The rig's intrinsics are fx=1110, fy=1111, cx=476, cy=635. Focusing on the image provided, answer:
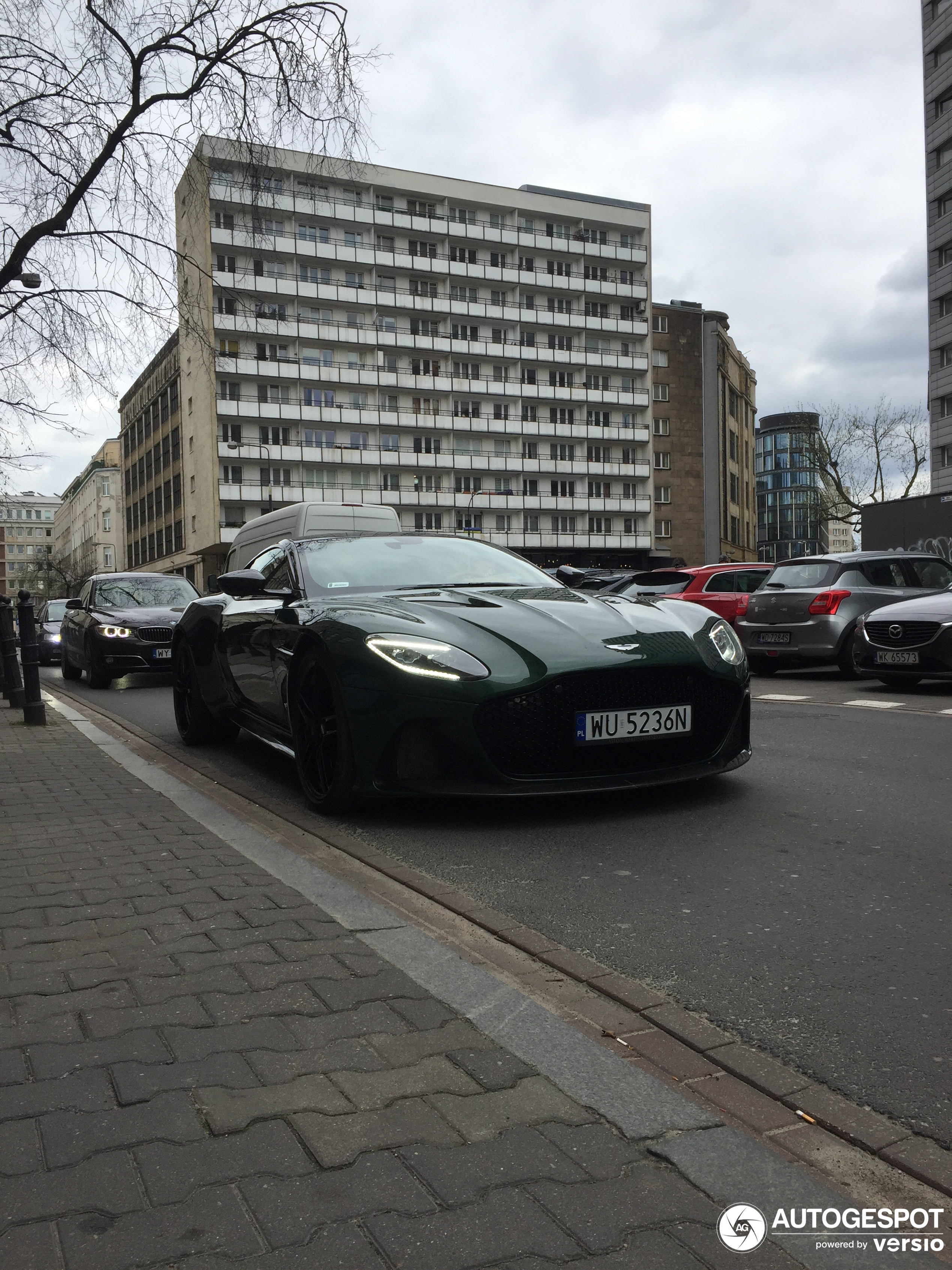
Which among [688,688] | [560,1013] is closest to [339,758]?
[688,688]

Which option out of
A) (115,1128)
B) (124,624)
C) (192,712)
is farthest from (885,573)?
(115,1128)

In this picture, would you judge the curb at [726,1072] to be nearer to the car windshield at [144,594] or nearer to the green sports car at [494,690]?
the green sports car at [494,690]

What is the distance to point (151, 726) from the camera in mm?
9680

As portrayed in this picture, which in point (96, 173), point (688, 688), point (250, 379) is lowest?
point (688, 688)

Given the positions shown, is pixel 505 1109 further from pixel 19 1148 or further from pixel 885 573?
pixel 885 573

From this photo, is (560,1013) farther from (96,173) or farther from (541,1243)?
(96,173)

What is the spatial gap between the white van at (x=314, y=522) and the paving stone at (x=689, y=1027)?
13.9 meters

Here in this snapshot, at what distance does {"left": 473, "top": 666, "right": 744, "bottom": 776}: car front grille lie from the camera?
4613 millimetres

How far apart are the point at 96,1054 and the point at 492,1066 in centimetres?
88

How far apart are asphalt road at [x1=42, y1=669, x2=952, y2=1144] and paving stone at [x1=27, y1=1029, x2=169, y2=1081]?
1.25 meters

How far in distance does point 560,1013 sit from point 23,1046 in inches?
48.6

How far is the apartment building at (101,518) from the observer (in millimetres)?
112938

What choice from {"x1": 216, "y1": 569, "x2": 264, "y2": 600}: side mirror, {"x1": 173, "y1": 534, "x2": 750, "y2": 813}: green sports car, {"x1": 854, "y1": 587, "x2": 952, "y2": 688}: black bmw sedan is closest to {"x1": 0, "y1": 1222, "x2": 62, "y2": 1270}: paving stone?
{"x1": 173, "y1": 534, "x2": 750, "y2": 813}: green sports car

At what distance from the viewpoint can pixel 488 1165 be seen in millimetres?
1947
